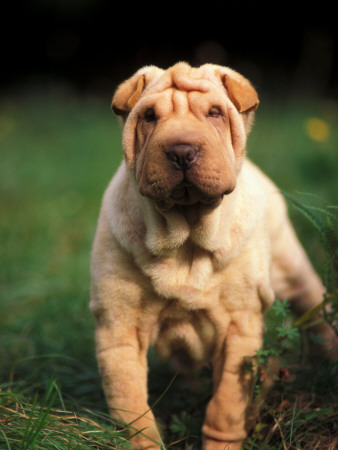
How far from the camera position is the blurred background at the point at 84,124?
433 centimetres

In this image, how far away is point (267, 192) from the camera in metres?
3.49

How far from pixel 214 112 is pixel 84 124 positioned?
26.6 ft

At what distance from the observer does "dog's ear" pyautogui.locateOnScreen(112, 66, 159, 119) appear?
112 inches

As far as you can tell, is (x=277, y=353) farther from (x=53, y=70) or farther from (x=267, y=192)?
(x=53, y=70)

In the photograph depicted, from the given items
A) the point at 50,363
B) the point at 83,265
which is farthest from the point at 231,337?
the point at 83,265

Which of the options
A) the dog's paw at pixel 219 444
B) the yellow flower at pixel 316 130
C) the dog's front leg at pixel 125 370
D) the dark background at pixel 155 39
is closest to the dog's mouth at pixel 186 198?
the dog's front leg at pixel 125 370

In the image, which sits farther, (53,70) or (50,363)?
(53,70)

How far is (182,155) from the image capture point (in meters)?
2.46

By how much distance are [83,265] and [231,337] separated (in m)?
2.50

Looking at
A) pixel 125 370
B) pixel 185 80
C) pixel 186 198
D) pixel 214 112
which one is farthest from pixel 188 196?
pixel 125 370

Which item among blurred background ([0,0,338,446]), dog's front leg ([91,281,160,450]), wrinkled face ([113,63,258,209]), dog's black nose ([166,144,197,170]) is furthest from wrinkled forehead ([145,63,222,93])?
dog's front leg ([91,281,160,450])

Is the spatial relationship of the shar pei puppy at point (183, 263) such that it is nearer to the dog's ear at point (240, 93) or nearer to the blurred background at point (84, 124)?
the dog's ear at point (240, 93)

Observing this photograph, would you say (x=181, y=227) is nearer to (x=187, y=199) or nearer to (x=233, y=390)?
(x=187, y=199)

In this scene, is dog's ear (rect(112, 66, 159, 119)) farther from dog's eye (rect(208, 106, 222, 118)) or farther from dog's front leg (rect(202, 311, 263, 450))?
dog's front leg (rect(202, 311, 263, 450))
